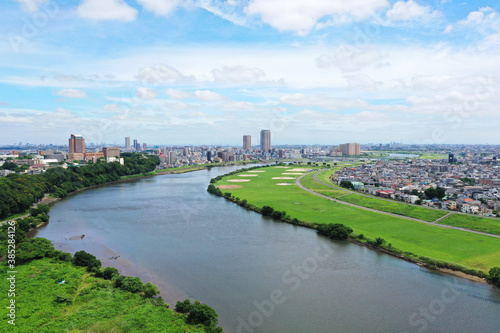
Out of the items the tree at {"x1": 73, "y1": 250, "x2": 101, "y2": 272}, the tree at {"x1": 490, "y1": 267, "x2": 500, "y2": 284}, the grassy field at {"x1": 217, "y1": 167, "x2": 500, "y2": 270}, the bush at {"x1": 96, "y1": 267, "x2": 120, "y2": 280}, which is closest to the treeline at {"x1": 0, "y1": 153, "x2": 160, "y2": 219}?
the tree at {"x1": 73, "y1": 250, "x2": 101, "y2": 272}

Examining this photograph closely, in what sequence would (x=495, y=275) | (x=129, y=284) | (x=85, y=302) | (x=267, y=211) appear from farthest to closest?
1. (x=267, y=211)
2. (x=495, y=275)
3. (x=129, y=284)
4. (x=85, y=302)

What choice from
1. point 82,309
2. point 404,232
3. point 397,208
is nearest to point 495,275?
point 404,232

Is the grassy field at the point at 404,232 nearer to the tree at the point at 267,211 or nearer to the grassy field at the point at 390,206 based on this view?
the tree at the point at 267,211

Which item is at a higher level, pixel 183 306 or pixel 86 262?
pixel 86 262

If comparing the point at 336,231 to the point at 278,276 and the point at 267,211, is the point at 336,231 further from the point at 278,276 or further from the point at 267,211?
the point at 267,211

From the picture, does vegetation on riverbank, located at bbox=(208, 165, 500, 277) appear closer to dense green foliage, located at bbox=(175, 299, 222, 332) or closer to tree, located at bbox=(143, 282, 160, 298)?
dense green foliage, located at bbox=(175, 299, 222, 332)

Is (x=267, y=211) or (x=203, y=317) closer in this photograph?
(x=203, y=317)
